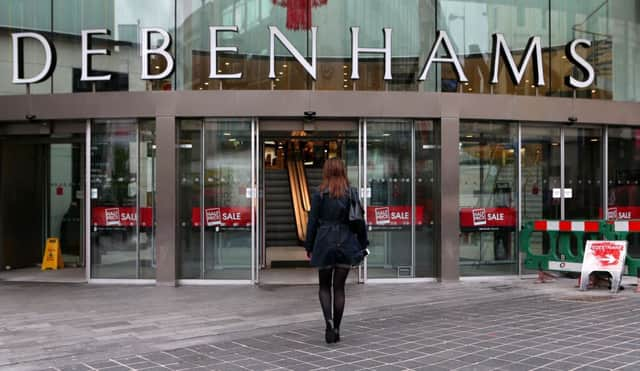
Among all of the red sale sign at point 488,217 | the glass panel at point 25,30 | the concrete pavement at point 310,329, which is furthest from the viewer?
the glass panel at point 25,30

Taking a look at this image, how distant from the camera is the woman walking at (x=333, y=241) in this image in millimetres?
6242

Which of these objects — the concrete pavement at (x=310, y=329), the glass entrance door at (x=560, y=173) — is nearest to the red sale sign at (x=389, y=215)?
the concrete pavement at (x=310, y=329)

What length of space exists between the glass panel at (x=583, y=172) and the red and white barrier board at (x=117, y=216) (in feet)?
24.8

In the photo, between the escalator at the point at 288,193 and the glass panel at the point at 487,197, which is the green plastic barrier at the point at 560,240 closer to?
the glass panel at the point at 487,197

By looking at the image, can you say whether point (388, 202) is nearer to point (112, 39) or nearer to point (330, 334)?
point (330, 334)

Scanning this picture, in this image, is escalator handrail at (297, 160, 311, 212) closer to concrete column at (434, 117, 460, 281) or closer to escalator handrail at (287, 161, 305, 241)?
escalator handrail at (287, 161, 305, 241)

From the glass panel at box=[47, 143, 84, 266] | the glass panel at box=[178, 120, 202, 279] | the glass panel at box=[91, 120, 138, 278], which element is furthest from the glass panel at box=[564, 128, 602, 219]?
the glass panel at box=[47, 143, 84, 266]

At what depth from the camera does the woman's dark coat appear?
6246 millimetres

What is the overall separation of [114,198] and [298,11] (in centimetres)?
458

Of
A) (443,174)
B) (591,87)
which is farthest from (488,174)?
(591,87)

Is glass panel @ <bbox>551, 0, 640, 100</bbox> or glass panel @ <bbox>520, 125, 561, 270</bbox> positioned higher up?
glass panel @ <bbox>551, 0, 640, 100</bbox>

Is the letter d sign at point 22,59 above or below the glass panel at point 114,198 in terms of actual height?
above

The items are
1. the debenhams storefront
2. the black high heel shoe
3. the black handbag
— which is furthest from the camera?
the debenhams storefront

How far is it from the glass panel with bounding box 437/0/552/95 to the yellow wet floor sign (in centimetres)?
826
